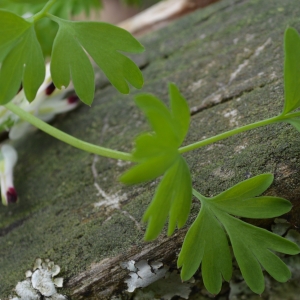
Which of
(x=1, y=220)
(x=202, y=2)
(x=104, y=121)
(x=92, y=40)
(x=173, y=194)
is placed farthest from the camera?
(x=202, y=2)

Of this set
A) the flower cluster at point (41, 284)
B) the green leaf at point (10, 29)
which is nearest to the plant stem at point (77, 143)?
the green leaf at point (10, 29)

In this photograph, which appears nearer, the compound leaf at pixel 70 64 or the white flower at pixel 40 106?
the compound leaf at pixel 70 64

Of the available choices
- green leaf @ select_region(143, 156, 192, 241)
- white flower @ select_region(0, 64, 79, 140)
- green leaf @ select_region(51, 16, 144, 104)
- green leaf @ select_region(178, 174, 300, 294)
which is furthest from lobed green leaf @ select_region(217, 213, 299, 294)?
white flower @ select_region(0, 64, 79, 140)

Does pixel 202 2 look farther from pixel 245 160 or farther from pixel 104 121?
pixel 245 160

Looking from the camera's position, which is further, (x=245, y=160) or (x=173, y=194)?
(x=245, y=160)

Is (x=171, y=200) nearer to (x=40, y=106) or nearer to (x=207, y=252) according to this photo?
(x=207, y=252)

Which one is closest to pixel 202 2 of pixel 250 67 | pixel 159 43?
pixel 159 43

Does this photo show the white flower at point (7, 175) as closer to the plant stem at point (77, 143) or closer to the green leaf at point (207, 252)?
the plant stem at point (77, 143)
